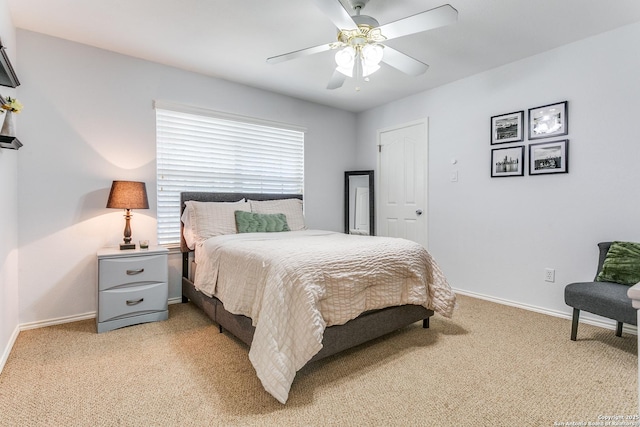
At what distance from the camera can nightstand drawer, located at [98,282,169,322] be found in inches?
102

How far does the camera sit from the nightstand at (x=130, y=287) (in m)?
2.59

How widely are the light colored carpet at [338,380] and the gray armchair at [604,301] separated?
0.92 feet

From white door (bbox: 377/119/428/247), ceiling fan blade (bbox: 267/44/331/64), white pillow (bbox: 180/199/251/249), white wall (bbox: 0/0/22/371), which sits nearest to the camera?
white wall (bbox: 0/0/22/371)

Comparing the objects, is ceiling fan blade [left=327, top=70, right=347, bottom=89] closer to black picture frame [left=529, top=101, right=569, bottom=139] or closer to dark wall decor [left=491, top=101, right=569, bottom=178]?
dark wall decor [left=491, top=101, right=569, bottom=178]

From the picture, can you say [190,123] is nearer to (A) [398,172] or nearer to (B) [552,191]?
(A) [398,172]

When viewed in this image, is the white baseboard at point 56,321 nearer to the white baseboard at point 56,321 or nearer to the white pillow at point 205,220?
the white baseboard at point 56,321

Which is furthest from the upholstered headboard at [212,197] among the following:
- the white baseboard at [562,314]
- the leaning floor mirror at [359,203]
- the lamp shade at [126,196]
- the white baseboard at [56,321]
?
the white baseboard at [562,314]

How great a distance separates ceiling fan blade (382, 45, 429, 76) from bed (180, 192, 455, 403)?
4.48 feet

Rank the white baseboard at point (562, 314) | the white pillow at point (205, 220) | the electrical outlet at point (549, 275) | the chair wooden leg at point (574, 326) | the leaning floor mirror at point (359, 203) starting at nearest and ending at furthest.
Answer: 1. the chair wooden leg at point (574, 326)
2. the white baseboard at point (562, 314)
3. the electrical outlet at point (549, 275)
4. the white pillow at point (205, 220)
5. the leaning floor mirror at point (359, 203)

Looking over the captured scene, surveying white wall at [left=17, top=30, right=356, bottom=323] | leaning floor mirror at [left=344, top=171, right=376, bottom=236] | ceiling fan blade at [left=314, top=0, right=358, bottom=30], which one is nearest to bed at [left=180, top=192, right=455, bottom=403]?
white wall at [left=17, top=30, right=356, bottom=323]

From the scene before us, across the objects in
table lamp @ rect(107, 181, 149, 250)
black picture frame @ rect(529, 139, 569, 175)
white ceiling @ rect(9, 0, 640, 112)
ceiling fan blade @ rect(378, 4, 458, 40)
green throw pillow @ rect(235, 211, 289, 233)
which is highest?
white ceiling @ rect(9, 0, 640, 112)

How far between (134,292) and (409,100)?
386 cm

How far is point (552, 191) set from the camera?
9.89 ft

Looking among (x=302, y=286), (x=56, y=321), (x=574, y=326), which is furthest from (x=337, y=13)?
(x=56, y=321)
